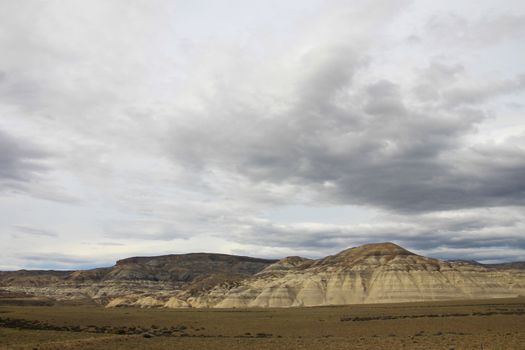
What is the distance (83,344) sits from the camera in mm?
38156

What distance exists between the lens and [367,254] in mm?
161250

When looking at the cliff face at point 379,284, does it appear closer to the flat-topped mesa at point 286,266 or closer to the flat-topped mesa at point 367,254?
the flat-topped mesa at point 367,254

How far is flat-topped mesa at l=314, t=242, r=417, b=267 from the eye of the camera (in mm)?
153125

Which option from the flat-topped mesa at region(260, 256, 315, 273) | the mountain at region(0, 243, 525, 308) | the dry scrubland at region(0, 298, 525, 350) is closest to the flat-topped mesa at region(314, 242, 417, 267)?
the mountain at region(0, 243, 525, 308)

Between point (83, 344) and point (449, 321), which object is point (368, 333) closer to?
point (449, 321)

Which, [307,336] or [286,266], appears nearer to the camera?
[307,336]

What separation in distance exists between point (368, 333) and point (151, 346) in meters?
21.5

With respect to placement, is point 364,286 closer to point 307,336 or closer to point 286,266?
A: point 286,266

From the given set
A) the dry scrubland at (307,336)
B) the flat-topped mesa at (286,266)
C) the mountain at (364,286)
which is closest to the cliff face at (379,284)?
the mountain at (364,286)

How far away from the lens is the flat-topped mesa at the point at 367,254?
15312 centimetres

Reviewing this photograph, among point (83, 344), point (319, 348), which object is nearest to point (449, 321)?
point (319, 348)

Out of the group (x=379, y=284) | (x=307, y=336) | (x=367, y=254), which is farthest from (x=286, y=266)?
(x=307, y=336)

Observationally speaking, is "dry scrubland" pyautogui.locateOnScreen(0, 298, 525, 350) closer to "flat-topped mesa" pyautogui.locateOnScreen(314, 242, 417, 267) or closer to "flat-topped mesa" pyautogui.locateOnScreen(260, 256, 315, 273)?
"flat-topped mesa" pyautogui.locateOnScreen(314, 242, 417, 267)

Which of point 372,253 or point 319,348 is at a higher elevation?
point 372,253
